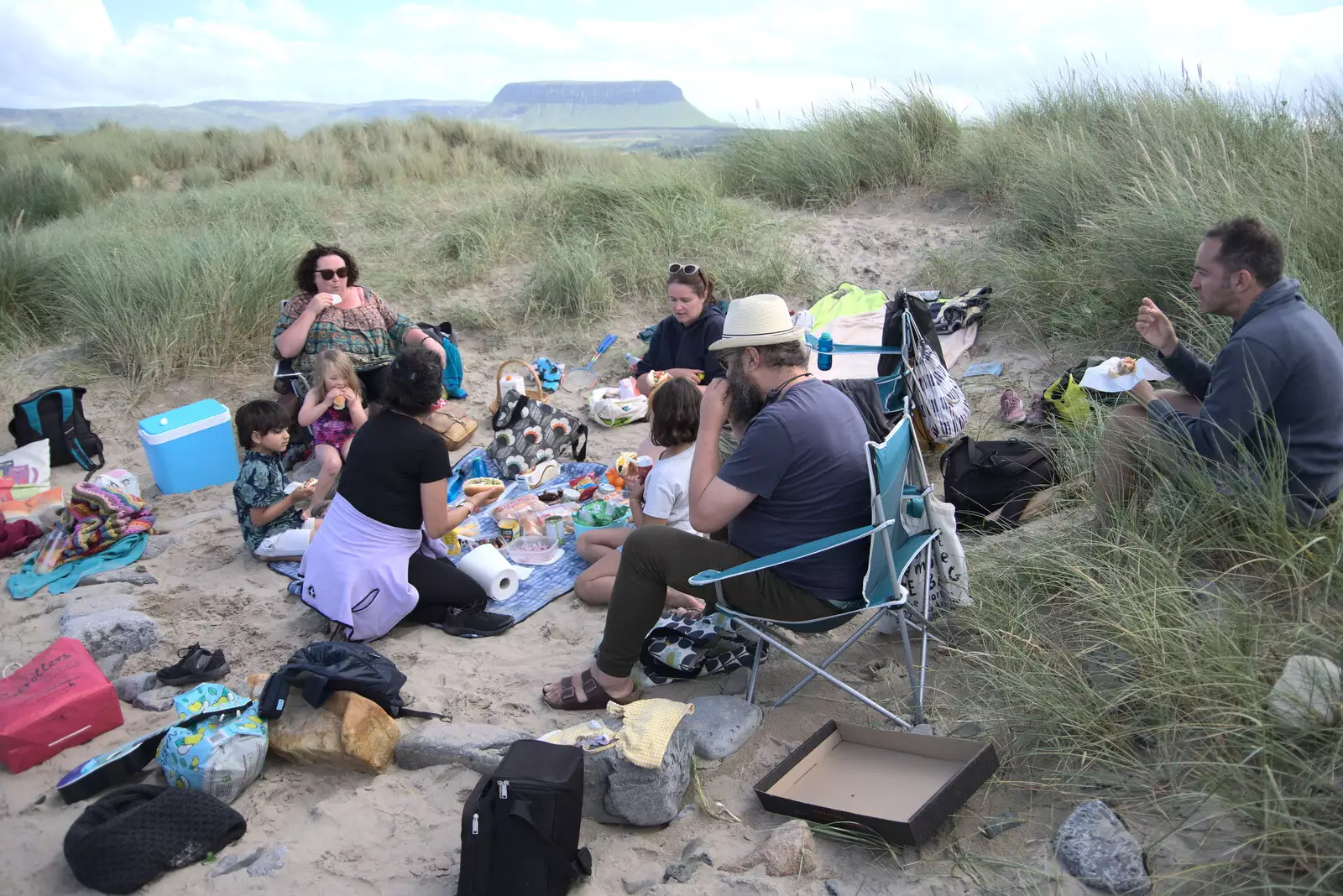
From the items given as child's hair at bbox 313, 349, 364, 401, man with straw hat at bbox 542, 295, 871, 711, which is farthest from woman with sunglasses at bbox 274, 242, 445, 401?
man with straw hat at bbox 542, 295, 871, 711

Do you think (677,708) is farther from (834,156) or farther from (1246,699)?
(834,156)

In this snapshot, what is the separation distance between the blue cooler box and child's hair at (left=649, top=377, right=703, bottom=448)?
3.27 meters

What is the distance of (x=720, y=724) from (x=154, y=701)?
2.23 metres

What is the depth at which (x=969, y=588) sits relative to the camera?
3623 mm

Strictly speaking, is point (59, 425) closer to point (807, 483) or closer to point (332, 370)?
point (332, 370)

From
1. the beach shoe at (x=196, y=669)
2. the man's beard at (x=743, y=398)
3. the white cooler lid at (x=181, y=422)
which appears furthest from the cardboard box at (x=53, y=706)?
the man's beard at (x=743, y=398)

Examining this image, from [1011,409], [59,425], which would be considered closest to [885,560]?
[1011,409]

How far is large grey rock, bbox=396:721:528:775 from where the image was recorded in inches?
129

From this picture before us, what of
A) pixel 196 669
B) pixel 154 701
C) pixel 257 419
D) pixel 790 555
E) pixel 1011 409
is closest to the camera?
pixel 790 555

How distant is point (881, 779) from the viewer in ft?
9.68

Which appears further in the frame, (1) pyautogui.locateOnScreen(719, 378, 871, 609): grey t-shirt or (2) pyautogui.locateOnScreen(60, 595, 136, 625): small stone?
(2) pyautogui.locateOnScreen(60, 595, 136, 625): small stone

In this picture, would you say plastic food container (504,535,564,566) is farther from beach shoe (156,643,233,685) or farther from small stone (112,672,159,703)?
small stone (112,672,159,703)

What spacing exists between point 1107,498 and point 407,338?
4.41 meters

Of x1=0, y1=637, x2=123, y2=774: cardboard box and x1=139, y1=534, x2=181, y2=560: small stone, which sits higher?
x1=0, y1=637, x2=123, y2=774: cardboard box
